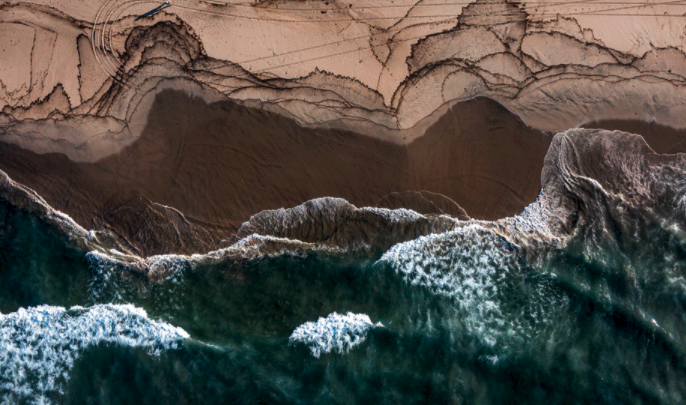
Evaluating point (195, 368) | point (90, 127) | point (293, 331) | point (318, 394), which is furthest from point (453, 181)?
point (90, 127)

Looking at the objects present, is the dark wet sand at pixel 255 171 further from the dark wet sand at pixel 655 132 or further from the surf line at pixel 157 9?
the surf line at pixel 157 9

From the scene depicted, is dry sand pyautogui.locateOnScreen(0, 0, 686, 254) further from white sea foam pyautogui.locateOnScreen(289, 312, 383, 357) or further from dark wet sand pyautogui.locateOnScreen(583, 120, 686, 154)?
white sea foam pyautogui.locateOnScreen(289, 312, 383, 357)

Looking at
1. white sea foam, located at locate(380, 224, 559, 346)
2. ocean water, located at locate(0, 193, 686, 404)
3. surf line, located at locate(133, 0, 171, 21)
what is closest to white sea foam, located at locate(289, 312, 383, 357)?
ocean water, located at locate(0, 193, 686, 404)

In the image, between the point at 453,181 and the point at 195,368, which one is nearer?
the point at 195,368

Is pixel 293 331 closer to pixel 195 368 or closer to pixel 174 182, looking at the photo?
pixel 195 368

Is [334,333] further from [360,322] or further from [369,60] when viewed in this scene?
[369,60]
